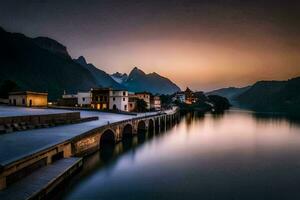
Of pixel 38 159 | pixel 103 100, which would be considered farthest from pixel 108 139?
pixel 103 100

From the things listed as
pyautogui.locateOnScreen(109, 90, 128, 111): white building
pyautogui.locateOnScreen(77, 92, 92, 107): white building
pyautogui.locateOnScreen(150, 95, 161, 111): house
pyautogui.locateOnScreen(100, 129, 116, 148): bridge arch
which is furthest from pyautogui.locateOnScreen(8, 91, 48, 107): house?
pyautogui.locateOnScreen(150, 95, 161, 111): house

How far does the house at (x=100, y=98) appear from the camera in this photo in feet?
252

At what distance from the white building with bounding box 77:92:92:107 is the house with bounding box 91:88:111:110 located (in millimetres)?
2243

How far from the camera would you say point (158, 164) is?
111ft

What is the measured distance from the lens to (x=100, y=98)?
3054 inches

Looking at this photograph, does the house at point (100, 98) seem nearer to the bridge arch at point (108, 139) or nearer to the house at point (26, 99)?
the house at point (26, 99)

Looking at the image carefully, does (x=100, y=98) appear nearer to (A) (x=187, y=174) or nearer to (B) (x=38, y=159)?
(A) (x=187, y=174)

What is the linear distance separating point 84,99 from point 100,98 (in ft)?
22.0

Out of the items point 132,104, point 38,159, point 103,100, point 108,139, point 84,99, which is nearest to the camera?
point 38,159

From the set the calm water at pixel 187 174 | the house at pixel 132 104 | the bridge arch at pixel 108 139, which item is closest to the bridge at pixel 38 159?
the calm water at pixel 187 174

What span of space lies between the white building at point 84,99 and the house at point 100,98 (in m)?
2.24

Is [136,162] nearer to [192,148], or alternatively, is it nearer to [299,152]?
[192,148]

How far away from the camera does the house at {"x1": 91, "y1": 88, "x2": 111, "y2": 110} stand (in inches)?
3027

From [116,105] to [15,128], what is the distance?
47.0m
